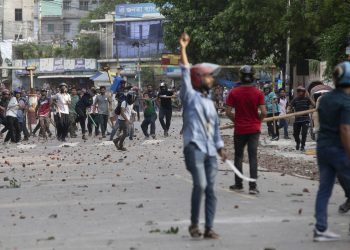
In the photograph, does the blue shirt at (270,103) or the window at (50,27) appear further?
the window at (50,27)

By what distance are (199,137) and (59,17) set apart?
89580 mm

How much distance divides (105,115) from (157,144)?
18.3ft

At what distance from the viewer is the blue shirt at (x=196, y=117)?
771cm

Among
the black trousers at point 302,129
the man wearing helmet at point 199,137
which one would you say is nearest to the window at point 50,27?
the black trousers at point 302,129

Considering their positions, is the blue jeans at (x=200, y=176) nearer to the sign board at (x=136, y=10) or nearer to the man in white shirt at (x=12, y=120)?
the man in white shirt at (x=12, y=120)

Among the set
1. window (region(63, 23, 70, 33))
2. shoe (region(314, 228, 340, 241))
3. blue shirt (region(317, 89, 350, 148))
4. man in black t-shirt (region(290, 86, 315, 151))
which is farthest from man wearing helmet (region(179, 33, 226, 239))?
window (region(63, 23, 70, 33))

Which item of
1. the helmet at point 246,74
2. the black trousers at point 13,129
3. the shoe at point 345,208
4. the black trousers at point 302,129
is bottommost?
the black trousers at point 13,129

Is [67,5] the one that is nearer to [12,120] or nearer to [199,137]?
[12,120]

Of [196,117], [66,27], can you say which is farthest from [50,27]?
[196,117]

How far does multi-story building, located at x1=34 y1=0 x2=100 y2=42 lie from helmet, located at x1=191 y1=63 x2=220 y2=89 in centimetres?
8751

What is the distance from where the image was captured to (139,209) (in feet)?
33.4

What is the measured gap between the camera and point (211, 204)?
7.73 metres

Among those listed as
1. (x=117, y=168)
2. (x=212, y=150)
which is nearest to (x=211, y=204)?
(x=212, y=150)

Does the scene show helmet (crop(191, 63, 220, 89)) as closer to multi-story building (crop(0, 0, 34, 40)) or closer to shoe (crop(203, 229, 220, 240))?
shoe (crop(203, 229, 220, 240))
